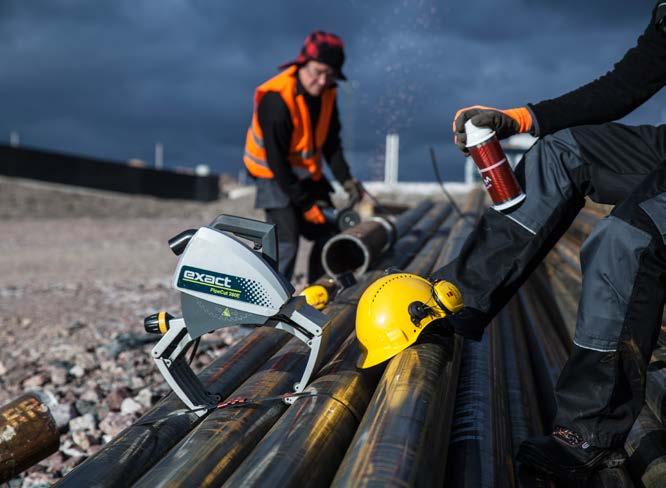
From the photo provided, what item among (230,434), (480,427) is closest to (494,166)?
(480,427)

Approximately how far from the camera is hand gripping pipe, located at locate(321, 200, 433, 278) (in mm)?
4480

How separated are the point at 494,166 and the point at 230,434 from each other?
1.37 metres

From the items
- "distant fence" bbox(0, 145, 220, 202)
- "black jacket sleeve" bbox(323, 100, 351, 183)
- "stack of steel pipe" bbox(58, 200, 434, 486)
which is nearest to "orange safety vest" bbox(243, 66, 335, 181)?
"black jacket sleeve" bbox(323, 100, 351, 183)

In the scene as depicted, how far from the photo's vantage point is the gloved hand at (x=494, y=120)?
7.58 ft

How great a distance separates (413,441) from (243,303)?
0.70 m

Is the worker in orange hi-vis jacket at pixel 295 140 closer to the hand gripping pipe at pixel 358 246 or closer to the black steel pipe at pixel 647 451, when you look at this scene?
the hand gripping pipe at pixel 358 246

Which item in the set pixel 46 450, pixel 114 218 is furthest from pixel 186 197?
pixel 46 450

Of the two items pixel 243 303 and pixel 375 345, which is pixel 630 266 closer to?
pixel 375 345

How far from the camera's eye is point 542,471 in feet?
6.31

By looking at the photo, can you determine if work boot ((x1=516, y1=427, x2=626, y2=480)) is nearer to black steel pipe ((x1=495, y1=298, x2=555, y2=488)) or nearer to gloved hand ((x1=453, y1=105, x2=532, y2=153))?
black steel pipe ((x1=495, y1=298, x2=555, y2=488))

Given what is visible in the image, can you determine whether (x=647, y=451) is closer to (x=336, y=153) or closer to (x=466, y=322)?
(x=466, y=322)

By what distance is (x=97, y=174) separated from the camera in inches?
705

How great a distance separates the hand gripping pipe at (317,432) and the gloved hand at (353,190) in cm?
299

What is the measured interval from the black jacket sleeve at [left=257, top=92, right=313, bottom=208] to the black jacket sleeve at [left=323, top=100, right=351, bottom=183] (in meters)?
0.87
